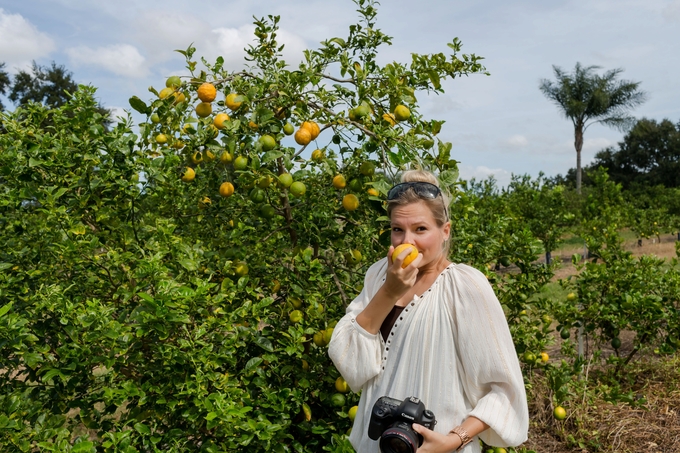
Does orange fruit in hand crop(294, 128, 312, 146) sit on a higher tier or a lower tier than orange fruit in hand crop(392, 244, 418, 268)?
higher

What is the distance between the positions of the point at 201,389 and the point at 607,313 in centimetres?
324

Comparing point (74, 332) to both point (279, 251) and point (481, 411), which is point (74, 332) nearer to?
point (279, 251)

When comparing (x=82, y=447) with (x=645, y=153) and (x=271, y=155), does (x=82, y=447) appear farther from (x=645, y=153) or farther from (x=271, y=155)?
(x=645, y=153)

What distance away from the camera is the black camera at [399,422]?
1.32 metres

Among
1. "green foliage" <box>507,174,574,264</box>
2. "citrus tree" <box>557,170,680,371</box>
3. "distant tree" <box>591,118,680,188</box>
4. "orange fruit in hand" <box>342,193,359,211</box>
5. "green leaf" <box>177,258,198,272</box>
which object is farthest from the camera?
"distant tree" <box>591,118,680,188</box>

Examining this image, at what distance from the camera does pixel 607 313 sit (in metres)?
4.02

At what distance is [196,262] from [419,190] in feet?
3.07

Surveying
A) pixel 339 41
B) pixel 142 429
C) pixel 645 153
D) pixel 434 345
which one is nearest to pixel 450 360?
pixel 434 345

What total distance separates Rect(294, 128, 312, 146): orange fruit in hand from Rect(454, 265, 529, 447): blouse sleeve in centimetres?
96

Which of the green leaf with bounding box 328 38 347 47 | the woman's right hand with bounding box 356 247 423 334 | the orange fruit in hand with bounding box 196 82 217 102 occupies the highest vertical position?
the green leaf with bounding box 328 38 347 47

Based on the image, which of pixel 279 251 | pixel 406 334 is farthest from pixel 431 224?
pixel 279 251

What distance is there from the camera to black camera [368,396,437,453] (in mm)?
1324

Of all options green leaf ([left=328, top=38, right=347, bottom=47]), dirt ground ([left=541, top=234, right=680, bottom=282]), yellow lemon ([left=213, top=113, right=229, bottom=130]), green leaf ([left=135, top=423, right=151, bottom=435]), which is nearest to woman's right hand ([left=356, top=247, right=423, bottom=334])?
green leaf ([left=135, top=423, right=151, bottom=435])

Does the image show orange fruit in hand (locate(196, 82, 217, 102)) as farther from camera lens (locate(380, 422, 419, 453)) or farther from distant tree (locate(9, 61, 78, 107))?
distant tree (locate(9, 61, 78, 107))
